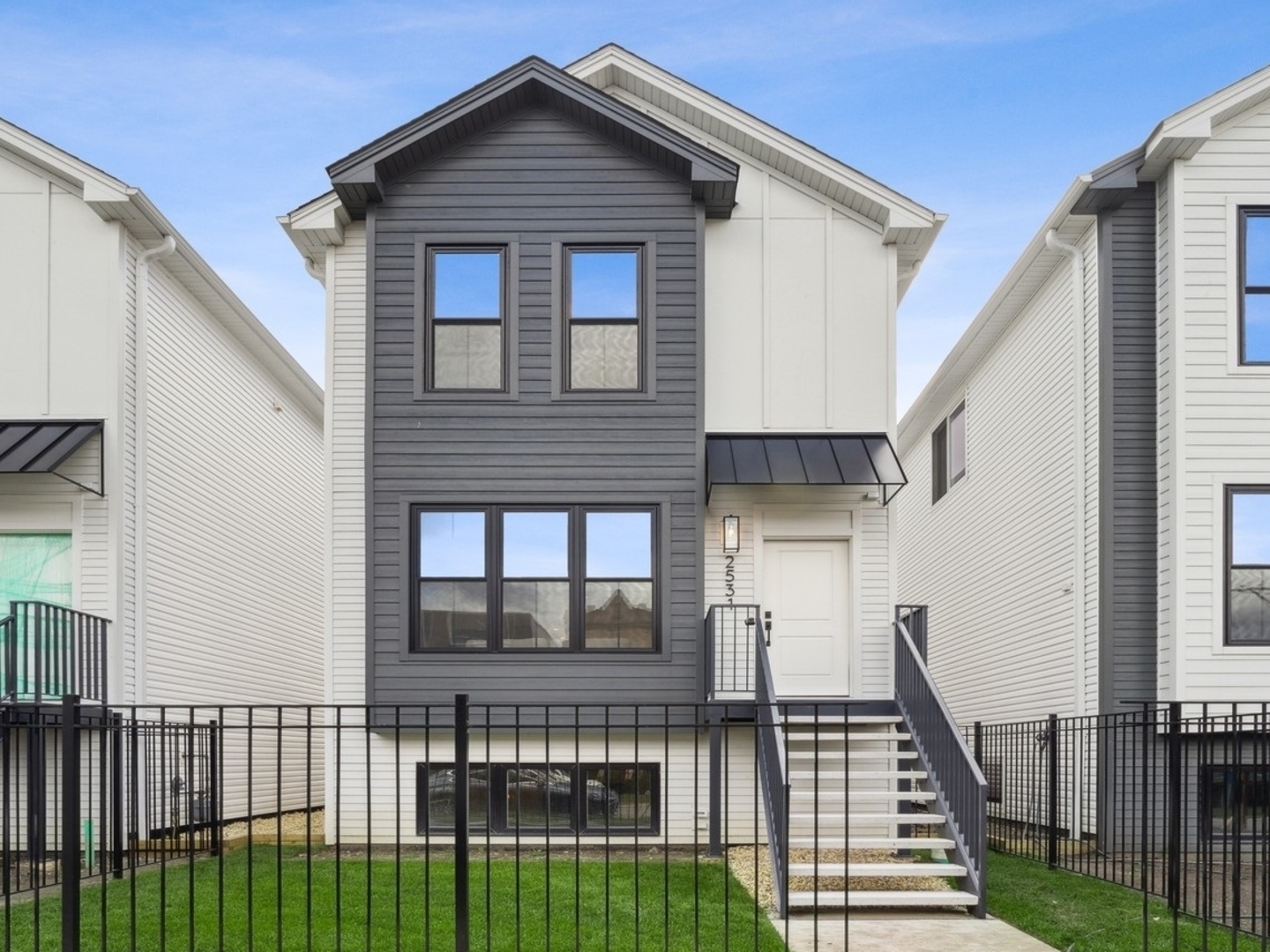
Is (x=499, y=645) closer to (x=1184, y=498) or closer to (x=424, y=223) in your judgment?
(x=424, y=223)

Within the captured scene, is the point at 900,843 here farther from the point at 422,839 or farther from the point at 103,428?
the point at 103,428

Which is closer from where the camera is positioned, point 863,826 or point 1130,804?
point 863,826

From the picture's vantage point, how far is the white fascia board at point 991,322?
14758 millimetres

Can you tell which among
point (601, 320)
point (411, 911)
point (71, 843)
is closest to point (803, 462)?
point (601, 320)

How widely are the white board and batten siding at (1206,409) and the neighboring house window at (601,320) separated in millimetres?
5979

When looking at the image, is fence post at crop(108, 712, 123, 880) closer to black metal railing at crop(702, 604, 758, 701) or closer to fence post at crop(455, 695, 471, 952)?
fence post at crop(455, 695, 471, 952)

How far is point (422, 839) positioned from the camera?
1405cm

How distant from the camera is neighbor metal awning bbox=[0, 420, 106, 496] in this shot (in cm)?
1323

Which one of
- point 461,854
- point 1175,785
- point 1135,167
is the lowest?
point 461,854

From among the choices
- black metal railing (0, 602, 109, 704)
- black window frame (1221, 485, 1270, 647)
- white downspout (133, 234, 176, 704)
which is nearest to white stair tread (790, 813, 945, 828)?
black window frame (1221, 485, 1270, 647)

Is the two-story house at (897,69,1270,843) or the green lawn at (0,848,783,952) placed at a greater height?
the two-story house at (897,69,1270,843)

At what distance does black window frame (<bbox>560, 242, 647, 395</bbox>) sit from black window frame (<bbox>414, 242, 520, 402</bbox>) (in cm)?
55

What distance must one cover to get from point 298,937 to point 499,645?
5.50m

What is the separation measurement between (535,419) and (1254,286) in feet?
26.8
